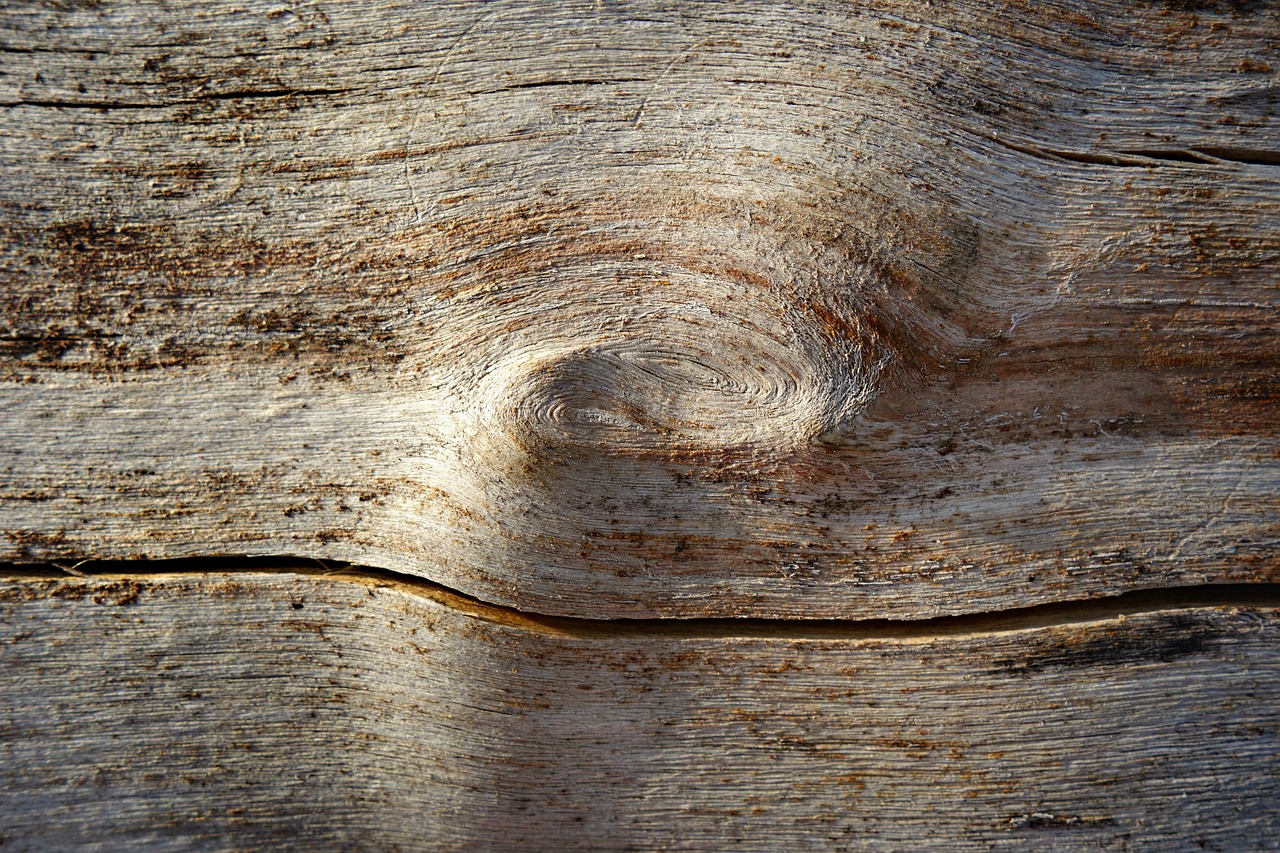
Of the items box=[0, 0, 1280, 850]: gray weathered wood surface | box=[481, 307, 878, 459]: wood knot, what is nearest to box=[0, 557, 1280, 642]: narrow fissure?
box=[0, 0, 1280, 850]: gray weathered wood surface

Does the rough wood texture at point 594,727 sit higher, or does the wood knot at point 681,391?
the wood knot at point 681,391

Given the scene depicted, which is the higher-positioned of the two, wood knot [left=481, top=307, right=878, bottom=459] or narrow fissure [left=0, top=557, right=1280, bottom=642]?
wood knot [left=481, top=307, right=878, bottom=459]

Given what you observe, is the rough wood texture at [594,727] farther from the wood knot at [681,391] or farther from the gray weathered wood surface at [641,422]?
the wood knot at [681,391]

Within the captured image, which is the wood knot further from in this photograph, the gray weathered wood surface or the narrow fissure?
the narrow fissure

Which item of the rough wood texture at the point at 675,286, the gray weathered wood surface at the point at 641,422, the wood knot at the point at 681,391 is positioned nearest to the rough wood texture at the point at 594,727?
the gray weathered wood surface at the point at 641,422

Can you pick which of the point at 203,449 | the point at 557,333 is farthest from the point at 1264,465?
the point at 203,449

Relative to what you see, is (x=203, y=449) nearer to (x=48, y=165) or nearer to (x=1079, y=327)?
(x=48, y=165)
